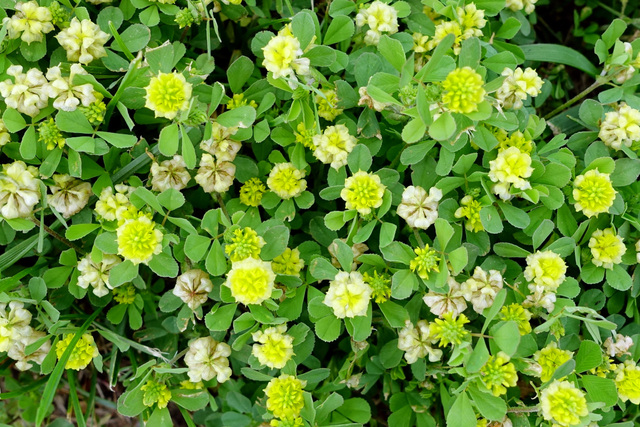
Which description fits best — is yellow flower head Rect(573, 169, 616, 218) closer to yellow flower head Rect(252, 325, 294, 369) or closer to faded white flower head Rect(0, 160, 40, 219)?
yellow flower head Rect(252, 325, 294, 369)

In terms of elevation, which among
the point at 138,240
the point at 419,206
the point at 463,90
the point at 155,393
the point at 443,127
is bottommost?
the point at 155,393

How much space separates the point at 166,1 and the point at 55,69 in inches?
18.1

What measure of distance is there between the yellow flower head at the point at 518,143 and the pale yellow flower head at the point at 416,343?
0.69 metres

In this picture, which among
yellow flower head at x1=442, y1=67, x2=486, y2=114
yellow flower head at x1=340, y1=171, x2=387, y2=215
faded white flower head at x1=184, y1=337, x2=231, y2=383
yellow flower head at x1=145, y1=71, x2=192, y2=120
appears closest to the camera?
yellow flower head at x1=442, y1=67, x2=486, y2=114

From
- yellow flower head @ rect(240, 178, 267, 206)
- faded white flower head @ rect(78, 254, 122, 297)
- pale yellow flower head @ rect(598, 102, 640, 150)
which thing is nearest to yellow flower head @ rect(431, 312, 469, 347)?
yellow flower head @ rect(240, 178, 267, 206)

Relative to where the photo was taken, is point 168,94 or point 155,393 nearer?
point 168,94

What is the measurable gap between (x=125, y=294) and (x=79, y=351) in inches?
10.1

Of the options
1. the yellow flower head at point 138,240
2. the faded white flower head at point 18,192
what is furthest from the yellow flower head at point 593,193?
the faded white flower head at point 18,192

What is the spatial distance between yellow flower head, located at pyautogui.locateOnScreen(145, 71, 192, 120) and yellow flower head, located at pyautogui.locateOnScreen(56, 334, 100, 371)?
2.90ft

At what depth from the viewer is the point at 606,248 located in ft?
6.37

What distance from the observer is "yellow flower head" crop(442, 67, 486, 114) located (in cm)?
157

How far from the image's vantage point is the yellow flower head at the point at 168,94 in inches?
66.2

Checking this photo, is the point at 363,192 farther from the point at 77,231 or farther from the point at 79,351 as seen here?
the point at 79,351

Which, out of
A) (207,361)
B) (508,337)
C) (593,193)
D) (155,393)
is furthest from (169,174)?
(593,193)
